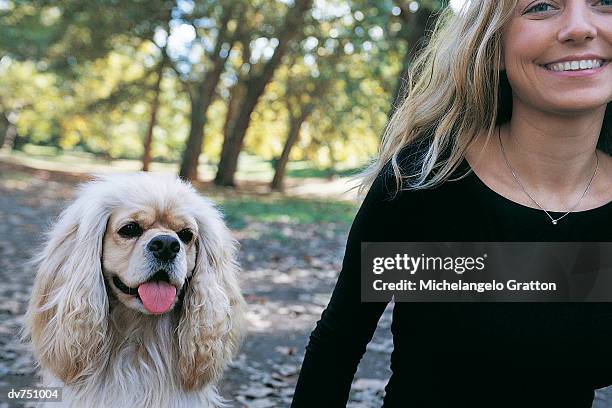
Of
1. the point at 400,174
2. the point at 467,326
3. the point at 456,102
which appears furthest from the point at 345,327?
the point at 456,102

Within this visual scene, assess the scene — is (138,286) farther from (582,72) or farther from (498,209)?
(582,72)

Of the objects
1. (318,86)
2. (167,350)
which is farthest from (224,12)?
(167,350)

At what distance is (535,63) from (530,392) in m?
0.97

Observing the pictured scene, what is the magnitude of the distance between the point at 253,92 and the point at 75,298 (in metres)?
19.6

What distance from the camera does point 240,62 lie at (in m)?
26.2

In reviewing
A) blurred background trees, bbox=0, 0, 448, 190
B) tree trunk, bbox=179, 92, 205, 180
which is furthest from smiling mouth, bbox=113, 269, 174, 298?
tree trunk, bbox=179, 92, 205, 180

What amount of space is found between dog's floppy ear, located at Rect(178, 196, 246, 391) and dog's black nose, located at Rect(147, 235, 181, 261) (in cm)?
27

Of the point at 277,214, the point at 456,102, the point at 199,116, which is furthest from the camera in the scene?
the point at 199,116

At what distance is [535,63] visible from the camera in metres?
1.82

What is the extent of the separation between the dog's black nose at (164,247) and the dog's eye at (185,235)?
0.15m

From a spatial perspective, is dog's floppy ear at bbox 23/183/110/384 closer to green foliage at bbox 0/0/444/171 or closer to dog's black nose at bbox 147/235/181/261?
dog's black nose at bbox 147/235/181/261

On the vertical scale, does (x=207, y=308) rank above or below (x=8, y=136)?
above

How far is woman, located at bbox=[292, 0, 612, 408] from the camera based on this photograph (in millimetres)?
1781

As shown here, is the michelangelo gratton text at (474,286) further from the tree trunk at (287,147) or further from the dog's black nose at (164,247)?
the tree trunk at (287,147)
